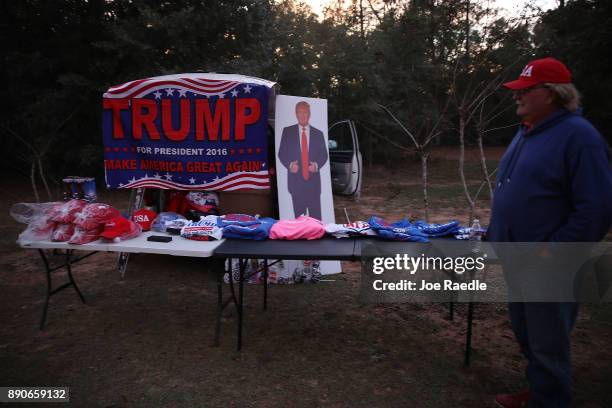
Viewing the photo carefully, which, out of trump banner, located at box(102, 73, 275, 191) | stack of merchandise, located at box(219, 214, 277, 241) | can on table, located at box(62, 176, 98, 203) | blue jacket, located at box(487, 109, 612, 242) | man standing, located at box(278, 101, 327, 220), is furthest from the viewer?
can on table, located at box(62, 176, 98, 203)

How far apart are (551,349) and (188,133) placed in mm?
4442

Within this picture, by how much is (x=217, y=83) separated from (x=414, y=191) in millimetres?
8047

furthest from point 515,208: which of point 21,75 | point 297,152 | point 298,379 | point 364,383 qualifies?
point 21,75

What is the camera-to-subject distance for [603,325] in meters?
3.97

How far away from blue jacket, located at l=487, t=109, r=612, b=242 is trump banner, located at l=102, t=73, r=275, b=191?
3.27 meters

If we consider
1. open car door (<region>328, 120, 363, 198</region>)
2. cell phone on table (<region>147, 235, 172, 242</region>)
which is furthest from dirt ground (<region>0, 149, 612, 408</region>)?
open car door (<region>328, 120, 363, 198</region>)

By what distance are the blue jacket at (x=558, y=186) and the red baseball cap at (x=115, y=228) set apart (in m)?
3.01

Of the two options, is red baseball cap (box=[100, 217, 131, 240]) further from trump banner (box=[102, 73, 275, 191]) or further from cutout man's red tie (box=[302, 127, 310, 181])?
cutout man's red tie (box=[302, 127, 310, 181])

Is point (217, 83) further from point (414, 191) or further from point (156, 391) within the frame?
point (414, 191)

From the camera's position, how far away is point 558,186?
86.4 inches

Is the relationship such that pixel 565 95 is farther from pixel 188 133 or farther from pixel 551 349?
pixel 188 133

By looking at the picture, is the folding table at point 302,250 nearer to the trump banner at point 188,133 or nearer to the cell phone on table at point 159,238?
the cell phone on table at point 159,238

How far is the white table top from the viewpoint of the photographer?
3330mm

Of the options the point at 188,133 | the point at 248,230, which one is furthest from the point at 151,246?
the point at 188,133
